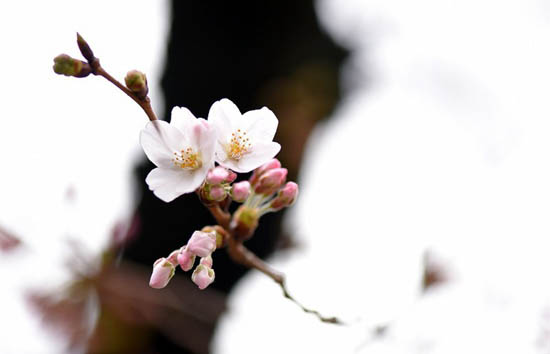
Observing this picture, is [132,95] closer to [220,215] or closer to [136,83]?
[136,83]

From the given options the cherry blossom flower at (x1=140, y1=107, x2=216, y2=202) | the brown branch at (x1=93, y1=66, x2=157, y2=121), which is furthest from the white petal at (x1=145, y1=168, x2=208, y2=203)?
the brown branch at (x1=93, y1=66, x2=157, y2=121)

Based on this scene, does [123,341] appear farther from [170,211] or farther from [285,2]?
[285,2]

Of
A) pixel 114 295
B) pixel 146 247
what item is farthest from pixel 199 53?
pixel 114 295

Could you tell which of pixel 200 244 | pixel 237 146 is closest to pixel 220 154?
pixel 237 146

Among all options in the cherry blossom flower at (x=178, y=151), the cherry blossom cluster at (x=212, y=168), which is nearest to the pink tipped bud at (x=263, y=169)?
the cherry blossom cluster at (x=212, y=168)

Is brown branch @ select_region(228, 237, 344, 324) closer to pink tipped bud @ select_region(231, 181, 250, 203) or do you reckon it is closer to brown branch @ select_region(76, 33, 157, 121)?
pink tipped bud @ select_region(231, 181, 250, 203)

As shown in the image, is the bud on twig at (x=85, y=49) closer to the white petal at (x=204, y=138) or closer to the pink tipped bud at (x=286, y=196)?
the white petal at (x=204, y=138)
